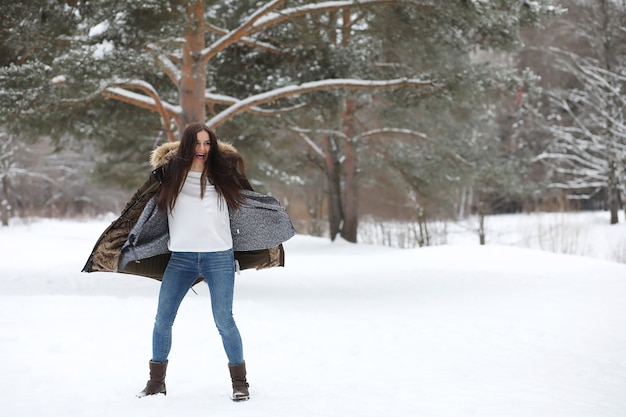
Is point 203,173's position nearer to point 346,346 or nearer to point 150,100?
point 346,346

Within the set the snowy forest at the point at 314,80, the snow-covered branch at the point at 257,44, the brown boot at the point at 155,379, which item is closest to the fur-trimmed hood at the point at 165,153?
the brown boot at the point at 155,379

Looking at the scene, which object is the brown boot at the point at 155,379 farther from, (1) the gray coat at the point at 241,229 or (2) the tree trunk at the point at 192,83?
(2) the tree trunk at the point at 192,83

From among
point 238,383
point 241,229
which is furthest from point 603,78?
point 238,383

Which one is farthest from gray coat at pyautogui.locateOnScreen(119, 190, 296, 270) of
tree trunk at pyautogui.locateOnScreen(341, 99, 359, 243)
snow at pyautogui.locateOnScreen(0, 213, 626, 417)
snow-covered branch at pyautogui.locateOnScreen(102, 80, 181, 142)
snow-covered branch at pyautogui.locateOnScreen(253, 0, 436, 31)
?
tree trunk at pyautogui.locateOnScreen(341, 99, 359, 243)

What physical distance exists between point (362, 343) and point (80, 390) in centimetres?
285

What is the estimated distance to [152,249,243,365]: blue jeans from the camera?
4105 mm

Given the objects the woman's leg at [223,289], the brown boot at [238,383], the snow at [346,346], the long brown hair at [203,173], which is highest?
the long brown hair at [203,173]

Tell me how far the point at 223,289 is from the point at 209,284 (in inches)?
4.0

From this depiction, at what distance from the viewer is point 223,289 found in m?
4.11

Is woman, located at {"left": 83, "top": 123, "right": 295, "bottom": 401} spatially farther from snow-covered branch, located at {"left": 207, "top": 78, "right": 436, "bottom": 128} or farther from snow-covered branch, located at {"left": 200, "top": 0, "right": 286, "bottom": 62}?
snow-covered branch, located at {"left": 207, "top": 78, "right": 436, "bottom": 128}

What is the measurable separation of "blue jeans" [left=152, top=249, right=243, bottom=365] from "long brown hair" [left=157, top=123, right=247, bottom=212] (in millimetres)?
347

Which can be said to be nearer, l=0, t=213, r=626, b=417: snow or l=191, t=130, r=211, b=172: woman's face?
l=191, t=130, r=211, b=172: woman's face

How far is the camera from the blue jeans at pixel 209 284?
162 inches

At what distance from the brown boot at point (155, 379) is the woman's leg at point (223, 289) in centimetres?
46
